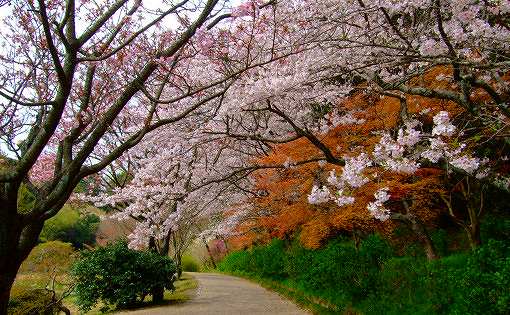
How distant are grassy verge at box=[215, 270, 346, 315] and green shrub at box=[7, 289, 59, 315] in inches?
225

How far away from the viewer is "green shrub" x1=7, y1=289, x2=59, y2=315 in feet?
32.7

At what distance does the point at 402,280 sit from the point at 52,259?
9.68 meters

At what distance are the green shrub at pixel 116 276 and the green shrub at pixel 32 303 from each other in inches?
49.7

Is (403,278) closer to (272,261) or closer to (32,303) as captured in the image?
(32,303)

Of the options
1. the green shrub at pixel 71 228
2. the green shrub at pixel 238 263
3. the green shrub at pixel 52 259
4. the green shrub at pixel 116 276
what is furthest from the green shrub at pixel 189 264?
the green shrub at pixel 116 276

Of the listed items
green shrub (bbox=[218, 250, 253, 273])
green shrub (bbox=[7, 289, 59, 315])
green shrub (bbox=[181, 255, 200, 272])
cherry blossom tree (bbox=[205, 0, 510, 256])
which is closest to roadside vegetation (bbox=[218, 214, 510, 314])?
cherry blossom tree (bbox=[205, 0, 510, 256])

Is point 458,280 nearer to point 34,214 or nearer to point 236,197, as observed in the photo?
point 34,214

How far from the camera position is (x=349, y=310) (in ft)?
25.4

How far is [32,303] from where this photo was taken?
1017 cm

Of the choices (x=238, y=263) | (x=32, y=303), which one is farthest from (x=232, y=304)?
(x=238, y=263)

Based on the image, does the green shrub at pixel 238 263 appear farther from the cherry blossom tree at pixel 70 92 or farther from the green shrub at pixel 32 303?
the cherry blossom tree at pixel 70 92

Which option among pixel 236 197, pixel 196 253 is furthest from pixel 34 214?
pixel 196 253

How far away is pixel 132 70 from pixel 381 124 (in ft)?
14.5

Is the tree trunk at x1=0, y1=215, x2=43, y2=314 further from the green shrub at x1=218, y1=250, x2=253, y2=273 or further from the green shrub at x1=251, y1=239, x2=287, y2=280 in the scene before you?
the green shrub at x1=218, y1=250, x2=253, y2=273
